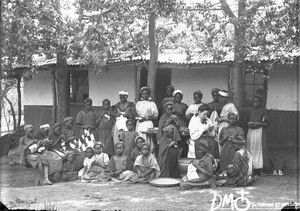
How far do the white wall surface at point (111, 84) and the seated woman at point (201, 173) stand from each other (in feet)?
17.2

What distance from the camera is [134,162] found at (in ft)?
28.1

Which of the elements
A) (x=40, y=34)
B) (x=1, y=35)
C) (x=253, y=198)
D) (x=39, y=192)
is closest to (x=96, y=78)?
(x=40, y=34)

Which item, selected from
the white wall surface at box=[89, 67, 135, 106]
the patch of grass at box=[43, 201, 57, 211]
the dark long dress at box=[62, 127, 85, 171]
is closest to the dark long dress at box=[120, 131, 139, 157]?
the dark long dress at box=[62, 127, 85, 171]

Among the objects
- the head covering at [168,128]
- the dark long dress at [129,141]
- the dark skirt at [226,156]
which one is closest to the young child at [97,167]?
the dark long dress at [129,141]

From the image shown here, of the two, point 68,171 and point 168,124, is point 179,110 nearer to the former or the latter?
point 168,124

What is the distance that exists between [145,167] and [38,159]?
2296 millimetres

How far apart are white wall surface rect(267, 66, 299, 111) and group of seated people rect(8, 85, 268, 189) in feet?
8.45

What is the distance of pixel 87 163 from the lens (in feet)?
29.0

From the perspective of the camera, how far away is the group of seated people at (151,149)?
25.6 feet

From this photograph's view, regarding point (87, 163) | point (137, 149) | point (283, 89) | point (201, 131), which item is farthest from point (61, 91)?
point (283, 89)

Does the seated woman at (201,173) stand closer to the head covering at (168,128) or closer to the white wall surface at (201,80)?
the head covering at (168,128)

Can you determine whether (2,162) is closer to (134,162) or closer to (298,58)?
(134,162)

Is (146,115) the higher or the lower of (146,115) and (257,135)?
the higher

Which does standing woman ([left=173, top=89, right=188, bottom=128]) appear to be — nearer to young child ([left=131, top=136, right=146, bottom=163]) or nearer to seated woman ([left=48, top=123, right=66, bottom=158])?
young child ([left=131, top=136, right=146, bottom=163])
